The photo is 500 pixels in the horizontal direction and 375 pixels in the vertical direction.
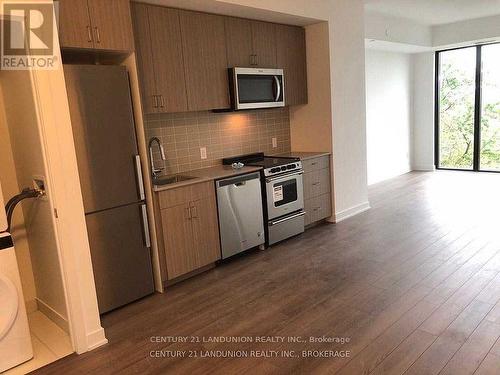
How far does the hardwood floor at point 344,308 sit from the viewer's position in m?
2.36

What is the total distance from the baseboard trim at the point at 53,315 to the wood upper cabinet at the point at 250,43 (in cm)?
274

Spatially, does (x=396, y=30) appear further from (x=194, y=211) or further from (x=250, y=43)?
(x=194, y=211)

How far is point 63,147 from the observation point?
95.8 inches

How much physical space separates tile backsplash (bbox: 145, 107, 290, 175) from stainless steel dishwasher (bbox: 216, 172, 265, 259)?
594mm

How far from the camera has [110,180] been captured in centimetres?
296

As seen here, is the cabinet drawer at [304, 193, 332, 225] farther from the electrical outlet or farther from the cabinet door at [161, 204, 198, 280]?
the cabinet door at [161, 204, 198, 280]

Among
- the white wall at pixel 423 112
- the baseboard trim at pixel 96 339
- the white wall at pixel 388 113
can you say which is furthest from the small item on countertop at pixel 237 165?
the white wall at pixel 423 112

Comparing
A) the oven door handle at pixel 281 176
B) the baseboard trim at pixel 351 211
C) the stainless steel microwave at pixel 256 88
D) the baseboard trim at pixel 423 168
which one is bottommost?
the baseboard trim at pixel 351 211

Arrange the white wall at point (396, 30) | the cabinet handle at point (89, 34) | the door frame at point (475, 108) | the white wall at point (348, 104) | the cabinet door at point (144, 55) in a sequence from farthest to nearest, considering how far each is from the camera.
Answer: the door frame at point (475, 108), the white wall at point (396, 30), the white wall at point (348, 104), the cabinet door at point (144, 55), the cabinet handle at point (89, 34)

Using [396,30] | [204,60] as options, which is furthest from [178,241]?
[396,30]

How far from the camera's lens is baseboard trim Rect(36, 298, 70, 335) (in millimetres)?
2863

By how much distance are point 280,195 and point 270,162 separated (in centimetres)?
40

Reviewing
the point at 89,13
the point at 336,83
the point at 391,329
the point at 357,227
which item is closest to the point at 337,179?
the point at 357,227

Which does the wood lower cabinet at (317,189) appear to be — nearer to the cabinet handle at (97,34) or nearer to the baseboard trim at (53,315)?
the cabinet handle at (97,34)
